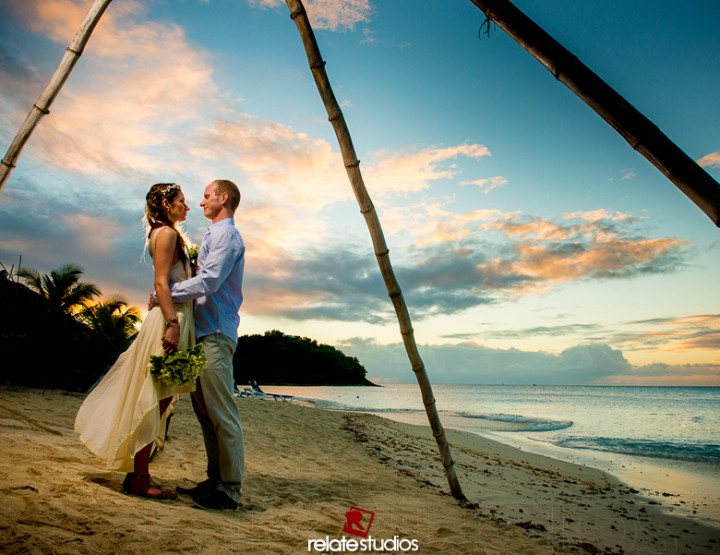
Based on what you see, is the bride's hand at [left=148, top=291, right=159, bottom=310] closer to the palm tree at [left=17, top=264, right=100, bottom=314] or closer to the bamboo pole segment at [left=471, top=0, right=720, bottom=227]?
the bamboo pole segment at [left=471, top=0, right=720, bottom=227]

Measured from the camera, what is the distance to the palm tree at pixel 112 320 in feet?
68.7

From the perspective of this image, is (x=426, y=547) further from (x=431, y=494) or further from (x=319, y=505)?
(x=431, y=494)

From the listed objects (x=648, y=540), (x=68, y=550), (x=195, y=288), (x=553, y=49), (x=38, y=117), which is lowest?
(x=648, y=540)

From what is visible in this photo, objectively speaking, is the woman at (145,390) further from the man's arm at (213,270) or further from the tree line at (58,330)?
the tree line at (58,330)

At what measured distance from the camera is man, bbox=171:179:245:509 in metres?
3.18

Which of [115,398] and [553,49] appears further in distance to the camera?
[115,398]

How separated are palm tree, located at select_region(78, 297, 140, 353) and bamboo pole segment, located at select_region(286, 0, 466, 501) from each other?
2023 centimetres

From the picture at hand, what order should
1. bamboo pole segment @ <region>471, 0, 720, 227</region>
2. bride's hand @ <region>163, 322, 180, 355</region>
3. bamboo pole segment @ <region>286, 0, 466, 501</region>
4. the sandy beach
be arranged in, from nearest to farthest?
bamboo pole segment @ <region>471, 0, 720, 227</region>
the sandy beach
bride's hand @ <region>163, 322, 180, 355</region>
bamboo pole segment @ <region>286, 0, 466, 501</region>

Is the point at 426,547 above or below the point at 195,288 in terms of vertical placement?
below

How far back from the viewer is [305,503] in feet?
12.5

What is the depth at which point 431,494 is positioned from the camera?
16.0 ft

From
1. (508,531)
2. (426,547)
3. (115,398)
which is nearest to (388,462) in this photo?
(508,531)

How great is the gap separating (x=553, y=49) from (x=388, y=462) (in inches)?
249

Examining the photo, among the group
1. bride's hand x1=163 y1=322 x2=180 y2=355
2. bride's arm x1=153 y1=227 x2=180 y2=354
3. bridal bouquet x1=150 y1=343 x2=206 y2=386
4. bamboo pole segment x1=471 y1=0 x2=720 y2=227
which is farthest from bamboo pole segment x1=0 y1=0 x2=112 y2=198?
bamboo pole segment x1=471 y1=0 x2=720 y2=227
